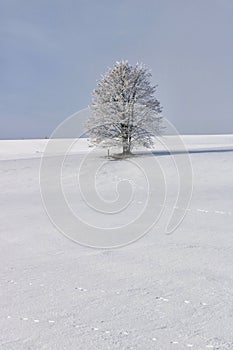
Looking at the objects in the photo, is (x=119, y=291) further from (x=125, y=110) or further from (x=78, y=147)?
(x=78, y=147)

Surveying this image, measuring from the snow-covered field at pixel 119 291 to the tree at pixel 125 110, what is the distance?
20.4 meters

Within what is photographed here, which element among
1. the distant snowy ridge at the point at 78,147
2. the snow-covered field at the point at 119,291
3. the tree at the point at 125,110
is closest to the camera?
the snow-covered field at the point at 119,291

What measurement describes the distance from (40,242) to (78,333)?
3615mm

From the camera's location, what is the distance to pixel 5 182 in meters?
19.8

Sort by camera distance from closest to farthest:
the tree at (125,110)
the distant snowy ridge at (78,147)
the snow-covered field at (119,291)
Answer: the snow-covered field at (119,291), the tree at (125,110), the distant snowy ridge at (78,147)

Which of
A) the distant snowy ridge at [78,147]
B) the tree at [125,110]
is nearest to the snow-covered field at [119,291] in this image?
the tree at [125,110]

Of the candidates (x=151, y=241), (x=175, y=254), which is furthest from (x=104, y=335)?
(x=151, y=241)

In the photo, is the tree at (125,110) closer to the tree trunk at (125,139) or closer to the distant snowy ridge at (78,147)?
the tree trunk at (125,139)

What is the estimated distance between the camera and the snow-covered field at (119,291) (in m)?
2.79

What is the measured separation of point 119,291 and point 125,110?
24020 mm

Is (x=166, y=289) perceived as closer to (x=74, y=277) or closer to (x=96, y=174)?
(x=74, y=277)

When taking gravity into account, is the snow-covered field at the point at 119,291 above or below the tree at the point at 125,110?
below

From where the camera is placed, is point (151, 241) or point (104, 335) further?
point (151, 241)

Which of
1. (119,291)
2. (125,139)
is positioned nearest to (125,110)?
(125,139)
